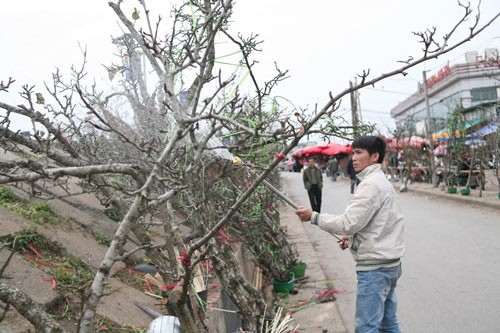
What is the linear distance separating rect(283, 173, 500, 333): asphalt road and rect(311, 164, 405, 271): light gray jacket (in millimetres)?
2363

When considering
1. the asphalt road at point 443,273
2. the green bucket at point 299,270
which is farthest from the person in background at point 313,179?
the green bucket at point 299,270

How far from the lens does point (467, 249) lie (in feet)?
29.7

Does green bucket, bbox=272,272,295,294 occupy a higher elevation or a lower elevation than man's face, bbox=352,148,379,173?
lower

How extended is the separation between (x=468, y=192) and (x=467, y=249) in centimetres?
858

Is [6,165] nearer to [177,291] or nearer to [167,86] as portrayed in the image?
[167,86]

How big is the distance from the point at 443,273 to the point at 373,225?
4743mm

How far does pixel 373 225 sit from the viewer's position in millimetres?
3578

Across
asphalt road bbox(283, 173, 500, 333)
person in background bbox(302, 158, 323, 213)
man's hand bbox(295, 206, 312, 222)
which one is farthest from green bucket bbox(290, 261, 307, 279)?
person in background bbox(302, 158, 323, 213)

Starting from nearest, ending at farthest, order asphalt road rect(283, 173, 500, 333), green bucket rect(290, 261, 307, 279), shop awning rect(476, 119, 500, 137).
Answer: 1. asphalt road rect(283, 173, 500, 333)
2. green bucket rect(290, 261, 307, 279)
3. shop awning rect(476, 119, 500, 137)

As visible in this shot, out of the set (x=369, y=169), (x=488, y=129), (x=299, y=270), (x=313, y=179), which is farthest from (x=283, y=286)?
(x=488, y=129)

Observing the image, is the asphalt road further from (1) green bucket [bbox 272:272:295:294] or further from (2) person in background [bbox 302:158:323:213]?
(2) person in background [bbox 302:158:323:213]

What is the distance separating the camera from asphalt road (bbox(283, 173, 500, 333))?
5.64 meters

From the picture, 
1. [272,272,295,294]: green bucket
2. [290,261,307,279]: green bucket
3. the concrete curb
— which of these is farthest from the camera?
the concrete curb

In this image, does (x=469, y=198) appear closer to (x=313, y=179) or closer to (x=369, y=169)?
(x=313, y=179)
